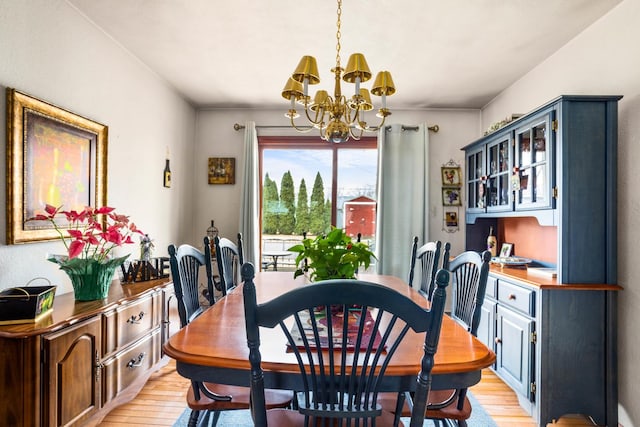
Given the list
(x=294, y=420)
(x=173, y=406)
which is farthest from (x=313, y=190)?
(x=294, y=420)

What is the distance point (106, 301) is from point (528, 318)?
2461 mm

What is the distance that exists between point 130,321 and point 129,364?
0.26 metres

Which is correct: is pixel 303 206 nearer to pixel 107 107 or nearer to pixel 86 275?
pixel 107 107

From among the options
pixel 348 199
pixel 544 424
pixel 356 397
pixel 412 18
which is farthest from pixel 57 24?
pixel 544 424

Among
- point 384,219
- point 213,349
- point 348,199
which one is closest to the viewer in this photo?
point 213,349

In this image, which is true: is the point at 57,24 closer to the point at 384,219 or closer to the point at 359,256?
the point at 359,256

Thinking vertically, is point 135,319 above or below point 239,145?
below

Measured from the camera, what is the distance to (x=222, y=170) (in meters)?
4.34

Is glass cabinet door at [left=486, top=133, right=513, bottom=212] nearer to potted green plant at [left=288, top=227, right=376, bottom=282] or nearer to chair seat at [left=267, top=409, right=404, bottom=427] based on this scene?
potted green plant at [left=288, top=227, right=376, bottom=282]

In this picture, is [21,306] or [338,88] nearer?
[21,306]

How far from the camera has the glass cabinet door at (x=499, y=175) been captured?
2.81 meters

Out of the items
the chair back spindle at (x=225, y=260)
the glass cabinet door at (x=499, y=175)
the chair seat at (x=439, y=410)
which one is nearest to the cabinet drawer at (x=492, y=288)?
the glass cabinet door at (x=499, y=175)

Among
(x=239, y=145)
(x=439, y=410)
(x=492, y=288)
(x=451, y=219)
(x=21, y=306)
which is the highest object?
(x=239, y=145)

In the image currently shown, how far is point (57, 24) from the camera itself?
2.13m
